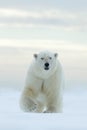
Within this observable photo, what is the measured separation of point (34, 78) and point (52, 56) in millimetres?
426

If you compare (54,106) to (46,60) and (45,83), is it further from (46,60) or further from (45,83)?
(46,60)

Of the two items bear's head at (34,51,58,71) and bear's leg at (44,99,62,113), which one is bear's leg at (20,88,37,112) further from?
bear's head at (34,51,58,71)

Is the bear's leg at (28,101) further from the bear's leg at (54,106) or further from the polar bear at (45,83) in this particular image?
the bear's leg at (54,106)

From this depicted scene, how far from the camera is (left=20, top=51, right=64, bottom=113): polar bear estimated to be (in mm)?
8227

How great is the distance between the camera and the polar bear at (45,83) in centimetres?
823

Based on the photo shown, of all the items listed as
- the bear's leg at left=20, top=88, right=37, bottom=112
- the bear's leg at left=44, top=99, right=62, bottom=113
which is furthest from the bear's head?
the bear's leg at left=44, top=99, right=62, bottom=113

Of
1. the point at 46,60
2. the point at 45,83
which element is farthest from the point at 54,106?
the point at 46,60

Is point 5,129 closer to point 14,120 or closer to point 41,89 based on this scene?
point 14,120

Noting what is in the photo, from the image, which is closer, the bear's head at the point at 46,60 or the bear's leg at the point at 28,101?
the bear's leg at the point at 28,101

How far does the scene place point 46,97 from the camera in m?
8.36

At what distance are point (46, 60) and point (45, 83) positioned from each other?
1.23 ft

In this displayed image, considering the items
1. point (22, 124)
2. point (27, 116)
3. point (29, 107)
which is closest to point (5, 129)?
point (22, 124)

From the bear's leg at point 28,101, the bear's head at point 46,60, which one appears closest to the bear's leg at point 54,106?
the bear's leg at point 28,101

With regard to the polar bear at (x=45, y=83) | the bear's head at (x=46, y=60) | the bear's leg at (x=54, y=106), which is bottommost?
the bear's leg at (x=54, y=106)
